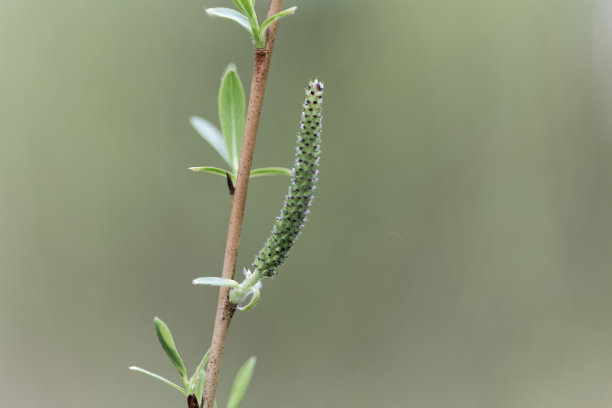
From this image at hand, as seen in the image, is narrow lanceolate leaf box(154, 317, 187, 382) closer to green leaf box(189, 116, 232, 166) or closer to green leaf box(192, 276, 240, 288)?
green leaf box(192, 276, 240, 288)

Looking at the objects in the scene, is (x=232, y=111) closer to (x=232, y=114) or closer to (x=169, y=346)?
(x=232, y=114)

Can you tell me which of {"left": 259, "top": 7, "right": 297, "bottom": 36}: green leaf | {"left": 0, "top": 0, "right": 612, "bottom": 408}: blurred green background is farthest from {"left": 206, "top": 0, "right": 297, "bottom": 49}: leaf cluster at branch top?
{"left": 0, "top": 0, "right": 612, "bottom": 408}: blurred green background

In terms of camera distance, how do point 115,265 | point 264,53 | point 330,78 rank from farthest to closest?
point 115,265 → point 330,78 → point 264,53

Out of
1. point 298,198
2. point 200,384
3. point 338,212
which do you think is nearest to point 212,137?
point 298,198

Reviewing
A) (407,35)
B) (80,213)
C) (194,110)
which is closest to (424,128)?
(407,35)

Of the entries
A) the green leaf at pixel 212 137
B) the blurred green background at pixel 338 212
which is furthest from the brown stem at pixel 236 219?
the blurred green background at pixel 338 212

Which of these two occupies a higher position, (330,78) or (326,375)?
(330,78)

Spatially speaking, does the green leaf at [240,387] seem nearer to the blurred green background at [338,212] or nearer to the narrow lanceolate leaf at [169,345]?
the narrow lanceolate leaf at [169,345]

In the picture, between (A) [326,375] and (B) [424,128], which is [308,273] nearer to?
(A) [326,375]
